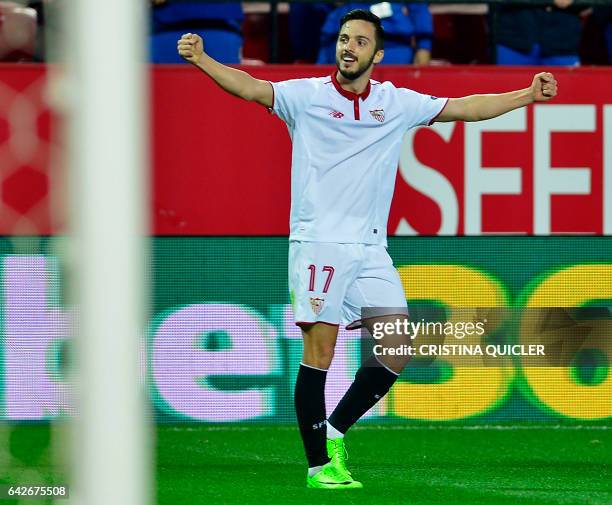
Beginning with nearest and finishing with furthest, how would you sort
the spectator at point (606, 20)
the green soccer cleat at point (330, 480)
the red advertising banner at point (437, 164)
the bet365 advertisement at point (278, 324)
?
1. the green soccer cleat at point (330, 480)
2. the bet365 advertisement at point (278, 324)
3. the red advertising banner at point (437, 164)
4. the spectator at point (606, 20)

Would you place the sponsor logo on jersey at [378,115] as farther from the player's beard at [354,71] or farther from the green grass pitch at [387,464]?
the green grass pitch at [387,464]

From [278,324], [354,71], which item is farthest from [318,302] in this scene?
[278,324]

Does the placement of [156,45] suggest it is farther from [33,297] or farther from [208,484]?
[208,484]

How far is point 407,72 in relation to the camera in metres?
7.37

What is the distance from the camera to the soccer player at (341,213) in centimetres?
543

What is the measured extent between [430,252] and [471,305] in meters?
0.34

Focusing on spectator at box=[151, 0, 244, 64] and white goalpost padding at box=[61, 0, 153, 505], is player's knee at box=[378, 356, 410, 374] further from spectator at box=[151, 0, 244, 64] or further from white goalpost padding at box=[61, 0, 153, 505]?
white goalpost padding at box=[61, 0, 153, 505]

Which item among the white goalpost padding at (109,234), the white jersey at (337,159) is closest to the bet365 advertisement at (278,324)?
the white jersey at (337,159)

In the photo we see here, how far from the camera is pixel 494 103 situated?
5.67 m

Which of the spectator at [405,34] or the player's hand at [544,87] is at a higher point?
the spectator at [405,34]

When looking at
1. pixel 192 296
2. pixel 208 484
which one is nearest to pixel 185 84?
pixel 192 296

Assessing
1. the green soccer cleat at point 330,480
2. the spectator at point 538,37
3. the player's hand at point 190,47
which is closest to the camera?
the player's hand at point 190,47

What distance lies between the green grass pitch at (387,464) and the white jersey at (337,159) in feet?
3.19

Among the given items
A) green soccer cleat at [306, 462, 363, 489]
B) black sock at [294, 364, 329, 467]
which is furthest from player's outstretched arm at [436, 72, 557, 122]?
green soccer cleat at [306, 462, 363, 489]
